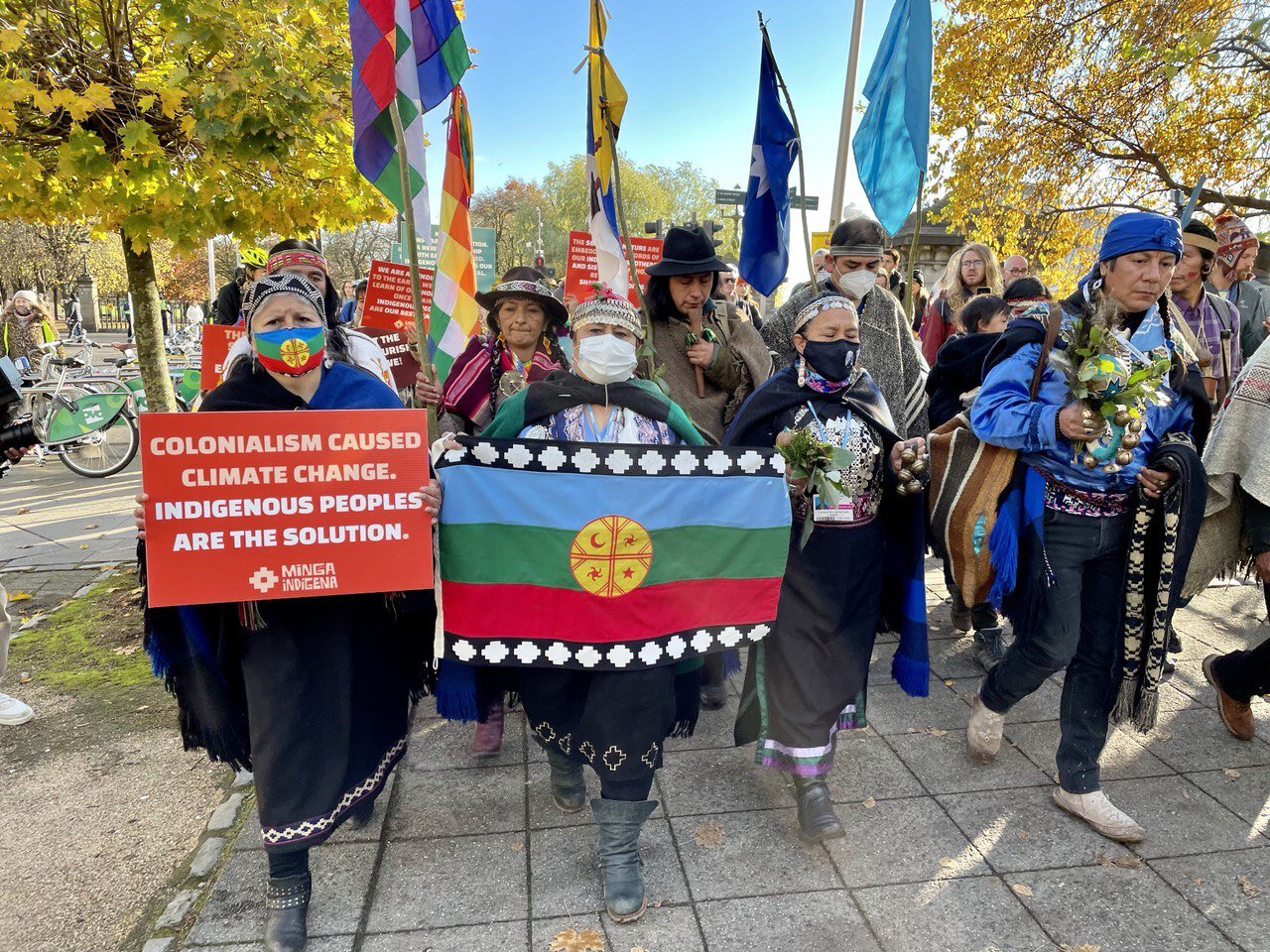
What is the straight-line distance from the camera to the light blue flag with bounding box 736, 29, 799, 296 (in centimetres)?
372

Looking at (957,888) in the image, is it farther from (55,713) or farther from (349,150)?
(349,150)

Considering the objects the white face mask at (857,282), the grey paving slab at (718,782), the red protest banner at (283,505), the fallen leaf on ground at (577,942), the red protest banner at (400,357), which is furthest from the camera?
the red protest banner at (400,357)

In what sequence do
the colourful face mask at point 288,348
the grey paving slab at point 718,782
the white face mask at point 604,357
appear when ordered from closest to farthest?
the colourful face mask at point 288,348 < the white face mask at point 604,357 < the grey paving slab at point 718,782

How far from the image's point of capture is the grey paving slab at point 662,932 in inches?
99.3

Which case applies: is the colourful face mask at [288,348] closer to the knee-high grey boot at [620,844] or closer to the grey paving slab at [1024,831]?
the knee-high grey boot at [620,844]

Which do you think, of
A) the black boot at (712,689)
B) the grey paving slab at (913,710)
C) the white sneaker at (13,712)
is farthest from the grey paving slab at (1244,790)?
the white sneaker at (13,712)

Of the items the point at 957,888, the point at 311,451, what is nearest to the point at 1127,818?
the point at 957,888

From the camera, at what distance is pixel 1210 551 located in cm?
348

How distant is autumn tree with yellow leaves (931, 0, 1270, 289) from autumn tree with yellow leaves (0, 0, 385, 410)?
9.27 meters

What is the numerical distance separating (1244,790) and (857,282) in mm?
2764

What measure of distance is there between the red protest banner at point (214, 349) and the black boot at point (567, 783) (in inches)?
116

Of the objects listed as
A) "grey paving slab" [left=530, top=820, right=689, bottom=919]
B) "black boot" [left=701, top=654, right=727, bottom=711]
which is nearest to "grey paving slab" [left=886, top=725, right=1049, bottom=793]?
"black boot" [left=701, top=654, right=727, bottom=711]

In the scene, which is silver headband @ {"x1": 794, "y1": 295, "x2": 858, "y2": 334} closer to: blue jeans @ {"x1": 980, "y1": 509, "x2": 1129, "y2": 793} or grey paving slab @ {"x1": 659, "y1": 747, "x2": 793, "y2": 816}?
blue jeans @ {"x1": 980, "y1": 509, "x2": 1129, "y2": 793}

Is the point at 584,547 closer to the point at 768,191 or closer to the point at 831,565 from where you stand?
the point at 831,565
